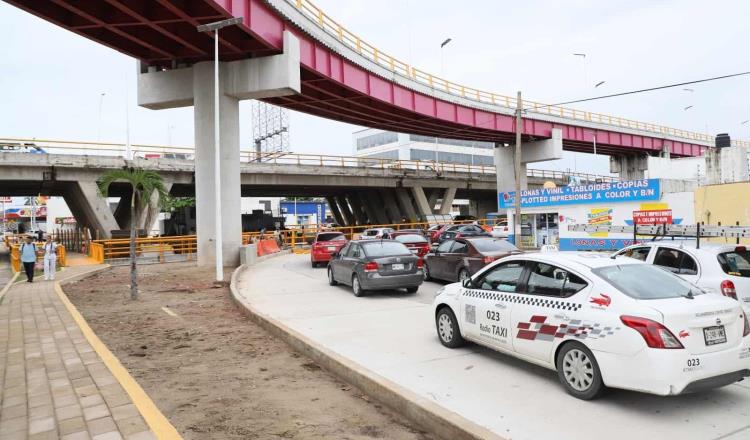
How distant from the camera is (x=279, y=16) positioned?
2250 centimetres

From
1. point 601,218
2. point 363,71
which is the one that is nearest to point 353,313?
point 601,218

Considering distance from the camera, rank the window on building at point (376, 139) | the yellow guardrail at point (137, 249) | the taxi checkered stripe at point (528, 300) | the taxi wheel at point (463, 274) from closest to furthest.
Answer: the taxi checkered stripe at point (528, 300) < the taxi wheel at point (463, 274) < the yellow guardrail at point (137, 249) < the window on building at point (376, 139)

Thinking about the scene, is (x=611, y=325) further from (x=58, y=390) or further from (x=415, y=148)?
(x=415, y=148)

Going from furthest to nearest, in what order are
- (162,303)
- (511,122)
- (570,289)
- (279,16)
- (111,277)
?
1. (511,122)
2. (279,16)
3. (111,277)
4. (162,303)
5. (570,289)

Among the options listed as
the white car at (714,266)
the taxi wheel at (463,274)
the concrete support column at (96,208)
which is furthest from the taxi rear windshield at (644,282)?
the concrete support column at (96,208)

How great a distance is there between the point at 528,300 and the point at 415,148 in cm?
9374

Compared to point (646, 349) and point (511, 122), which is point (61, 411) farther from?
point (511, 122)

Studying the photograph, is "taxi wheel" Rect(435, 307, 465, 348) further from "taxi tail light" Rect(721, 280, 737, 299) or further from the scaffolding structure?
the scaffolding structure

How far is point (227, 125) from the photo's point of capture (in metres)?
23.0

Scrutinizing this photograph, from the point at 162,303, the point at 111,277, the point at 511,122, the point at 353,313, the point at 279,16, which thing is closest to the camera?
the point at 353,313

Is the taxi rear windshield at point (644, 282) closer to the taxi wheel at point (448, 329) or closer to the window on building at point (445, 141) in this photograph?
the taxi wheel at point (448, 329)

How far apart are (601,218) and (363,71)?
51.0 ft

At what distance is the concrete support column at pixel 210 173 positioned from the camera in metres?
22.7

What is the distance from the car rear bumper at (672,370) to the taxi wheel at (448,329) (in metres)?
2.58
